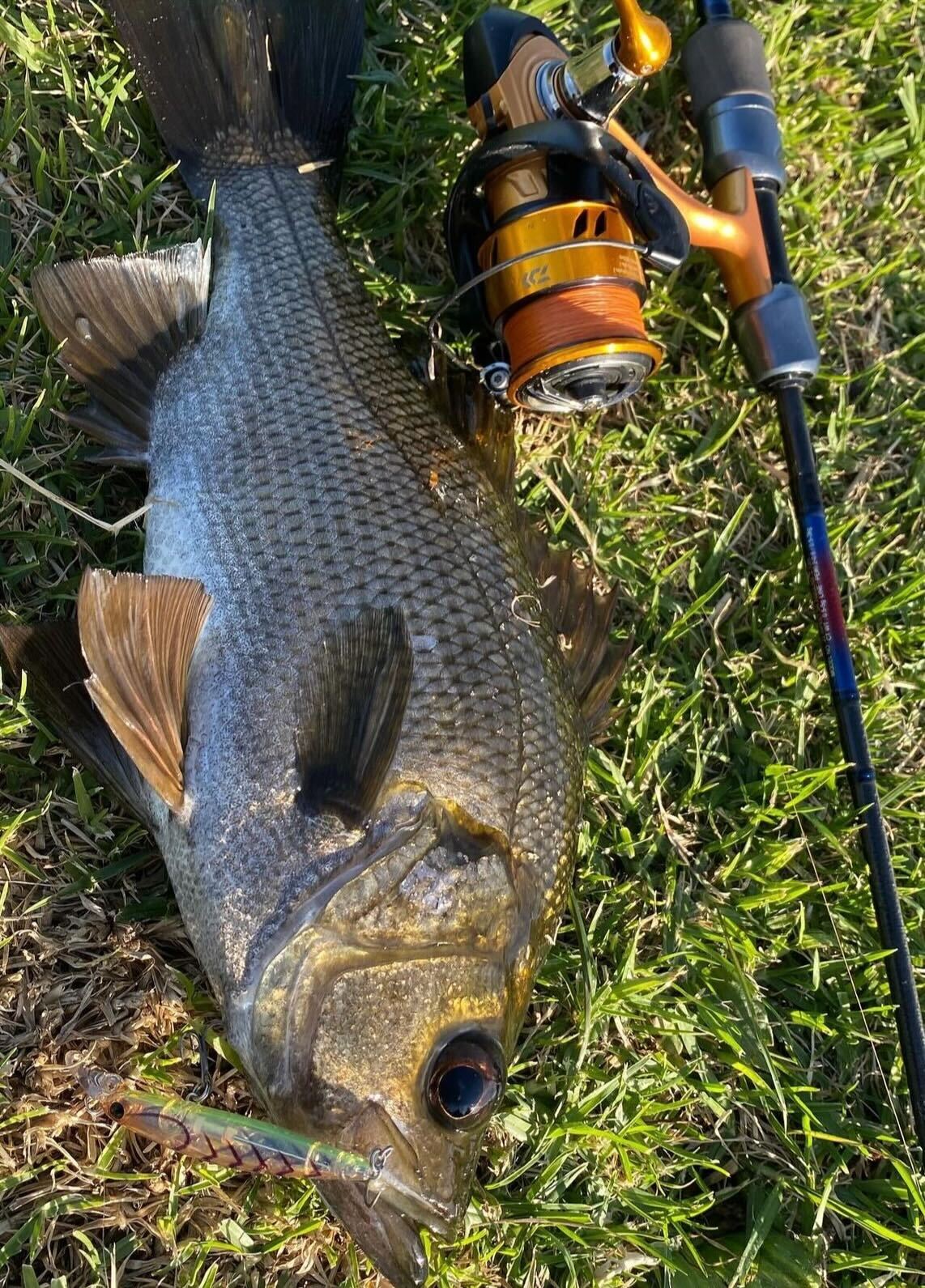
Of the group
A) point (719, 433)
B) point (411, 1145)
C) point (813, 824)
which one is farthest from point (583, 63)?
point (411, 1145)

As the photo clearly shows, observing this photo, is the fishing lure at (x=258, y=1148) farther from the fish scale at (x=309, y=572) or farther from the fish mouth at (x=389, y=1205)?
the fish scale at (x=309, y=572)

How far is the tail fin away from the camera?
233 cm

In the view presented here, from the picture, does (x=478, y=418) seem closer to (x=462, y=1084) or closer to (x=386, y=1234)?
(x=462, y=1084)

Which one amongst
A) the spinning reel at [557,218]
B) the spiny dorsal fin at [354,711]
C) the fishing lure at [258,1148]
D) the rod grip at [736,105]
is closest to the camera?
the fishing lure at [258,1148]

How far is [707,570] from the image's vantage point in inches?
111

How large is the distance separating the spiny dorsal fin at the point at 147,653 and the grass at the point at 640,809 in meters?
0.38

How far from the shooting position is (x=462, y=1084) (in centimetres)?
174

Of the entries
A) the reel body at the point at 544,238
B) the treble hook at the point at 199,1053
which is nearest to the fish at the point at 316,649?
the reel body at the point at 544,238

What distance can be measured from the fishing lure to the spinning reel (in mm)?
1606

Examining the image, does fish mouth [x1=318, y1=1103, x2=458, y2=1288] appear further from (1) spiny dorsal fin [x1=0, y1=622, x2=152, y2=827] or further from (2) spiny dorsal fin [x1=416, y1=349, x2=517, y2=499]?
(2) spiny dorsal fin [x1=416, y1=349, x2=517, y2=499]

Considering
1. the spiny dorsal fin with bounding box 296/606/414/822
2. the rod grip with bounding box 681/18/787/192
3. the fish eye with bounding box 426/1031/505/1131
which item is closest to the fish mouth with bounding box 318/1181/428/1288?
the fish eye with bounding box 426/1031/505/1131

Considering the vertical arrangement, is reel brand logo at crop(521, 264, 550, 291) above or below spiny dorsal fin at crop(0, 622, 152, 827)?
above

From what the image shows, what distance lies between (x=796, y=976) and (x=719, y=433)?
61.5 inches

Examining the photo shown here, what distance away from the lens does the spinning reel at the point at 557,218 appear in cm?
210
